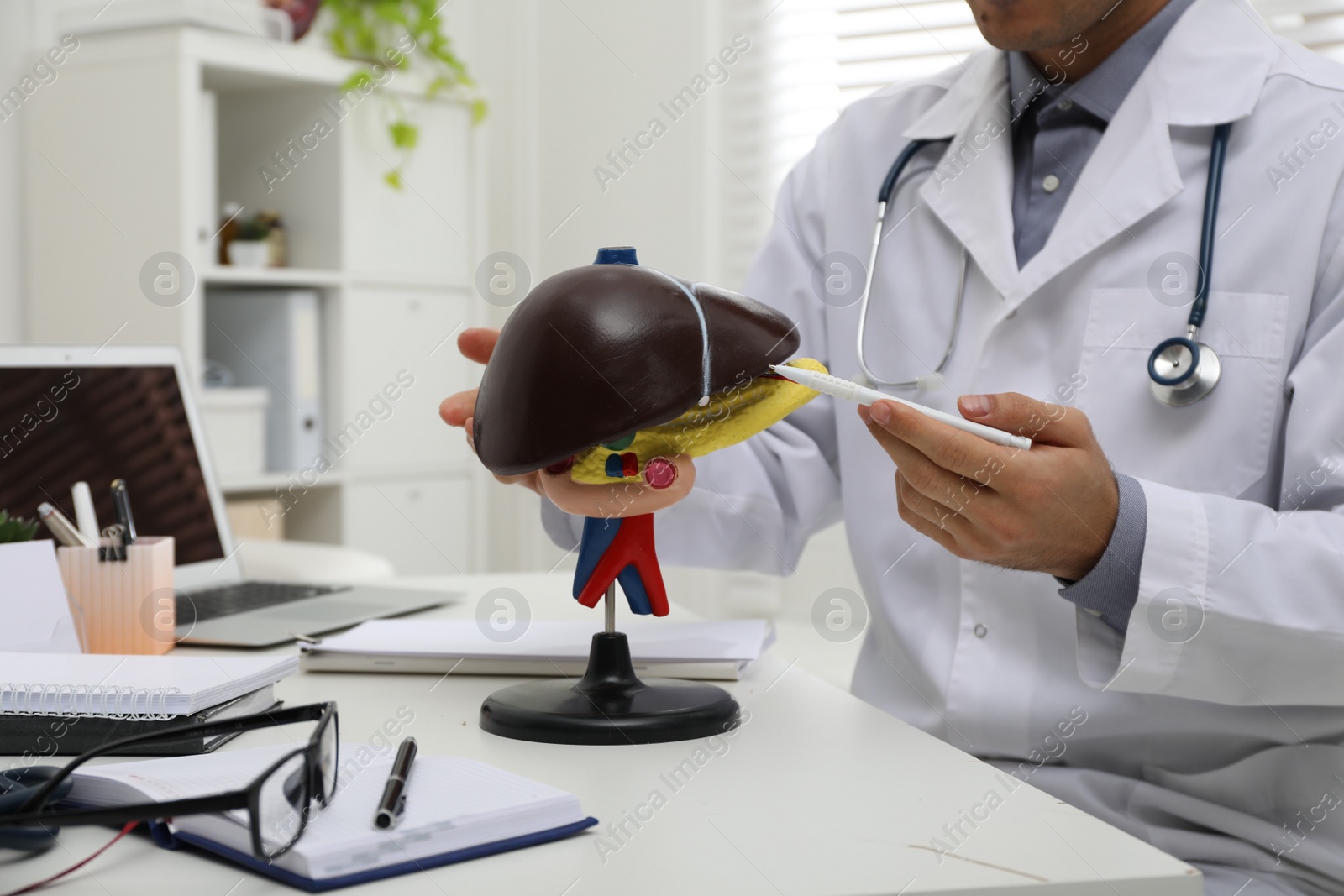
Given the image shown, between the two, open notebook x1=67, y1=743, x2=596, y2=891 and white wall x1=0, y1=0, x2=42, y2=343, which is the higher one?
white wall x1=0, y1=0, x2=42, y2=343

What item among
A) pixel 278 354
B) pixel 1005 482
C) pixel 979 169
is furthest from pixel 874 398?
pixel 278 354

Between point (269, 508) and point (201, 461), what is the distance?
1052mm

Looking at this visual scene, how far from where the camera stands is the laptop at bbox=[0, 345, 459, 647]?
1.20 m

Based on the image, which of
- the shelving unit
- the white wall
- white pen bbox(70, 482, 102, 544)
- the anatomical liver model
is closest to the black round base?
the anatomical liver model

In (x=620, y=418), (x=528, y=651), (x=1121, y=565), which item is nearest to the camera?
(x=620, y=418)

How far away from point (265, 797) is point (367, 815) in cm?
5

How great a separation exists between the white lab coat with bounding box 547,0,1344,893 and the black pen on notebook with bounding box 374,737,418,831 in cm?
42

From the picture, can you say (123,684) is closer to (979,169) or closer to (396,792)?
(396,792)

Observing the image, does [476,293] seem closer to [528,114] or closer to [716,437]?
[528,114]

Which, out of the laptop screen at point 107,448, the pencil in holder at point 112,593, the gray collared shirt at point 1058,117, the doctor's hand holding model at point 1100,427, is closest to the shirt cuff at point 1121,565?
the doctor's hand holding model at point 1100,427

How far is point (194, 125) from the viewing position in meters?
2.24

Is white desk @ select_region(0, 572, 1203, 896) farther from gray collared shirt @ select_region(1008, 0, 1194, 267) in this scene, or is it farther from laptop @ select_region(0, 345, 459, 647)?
gray collared shirt @ select_region(1008, 0, 1194, 267)

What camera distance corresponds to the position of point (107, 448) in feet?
4.21

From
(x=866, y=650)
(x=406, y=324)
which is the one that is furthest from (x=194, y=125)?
(x=866, y=650)
